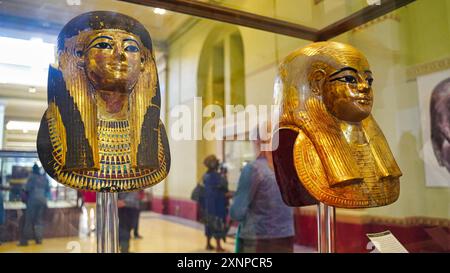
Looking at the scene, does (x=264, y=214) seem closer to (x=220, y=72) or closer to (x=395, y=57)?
(x=395, y=57)

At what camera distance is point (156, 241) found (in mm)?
2322

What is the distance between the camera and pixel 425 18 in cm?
201

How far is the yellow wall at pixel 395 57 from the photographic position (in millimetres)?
2020

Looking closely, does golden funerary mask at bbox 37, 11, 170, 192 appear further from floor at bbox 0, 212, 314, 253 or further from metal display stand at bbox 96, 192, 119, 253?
floor at bbox 0, 212, 314, 253

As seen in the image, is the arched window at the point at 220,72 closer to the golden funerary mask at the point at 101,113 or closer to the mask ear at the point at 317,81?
the mask ear at the point at 317,81

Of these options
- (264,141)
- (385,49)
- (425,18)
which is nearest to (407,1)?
(425,18)

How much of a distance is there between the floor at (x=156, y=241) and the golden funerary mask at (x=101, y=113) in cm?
35

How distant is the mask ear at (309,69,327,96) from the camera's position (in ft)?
4.88

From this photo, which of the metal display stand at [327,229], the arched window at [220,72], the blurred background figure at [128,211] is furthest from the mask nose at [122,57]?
the arched window at [220,72]

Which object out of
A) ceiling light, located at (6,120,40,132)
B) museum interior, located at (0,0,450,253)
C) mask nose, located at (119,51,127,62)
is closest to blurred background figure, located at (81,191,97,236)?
museum interior, located at (0,0,450,253)

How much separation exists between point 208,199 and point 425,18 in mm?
2116

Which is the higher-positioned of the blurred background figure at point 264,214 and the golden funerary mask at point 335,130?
the golden funerary mask at point 335,130

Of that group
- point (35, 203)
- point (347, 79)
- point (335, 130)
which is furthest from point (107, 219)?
point (347, 79)

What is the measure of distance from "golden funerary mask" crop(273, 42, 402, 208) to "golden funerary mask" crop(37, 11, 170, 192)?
1.67 ft
